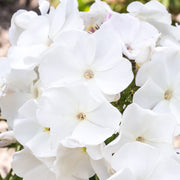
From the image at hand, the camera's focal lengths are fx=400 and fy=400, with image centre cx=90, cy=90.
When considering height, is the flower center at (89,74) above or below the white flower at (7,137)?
above

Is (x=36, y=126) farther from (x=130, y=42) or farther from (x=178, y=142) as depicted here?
(x=178, y=142)

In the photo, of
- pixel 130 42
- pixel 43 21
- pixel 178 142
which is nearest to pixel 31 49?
pixel 43 21

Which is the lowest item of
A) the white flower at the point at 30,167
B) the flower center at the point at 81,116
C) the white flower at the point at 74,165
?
the white flower at the point at 30,167

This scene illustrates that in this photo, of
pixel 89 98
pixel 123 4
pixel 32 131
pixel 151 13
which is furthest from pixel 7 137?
pixel 123 4

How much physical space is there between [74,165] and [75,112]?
8cm

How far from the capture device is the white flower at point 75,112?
56cm

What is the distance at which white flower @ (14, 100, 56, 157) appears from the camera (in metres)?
0.59

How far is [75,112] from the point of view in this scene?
58 centimetres

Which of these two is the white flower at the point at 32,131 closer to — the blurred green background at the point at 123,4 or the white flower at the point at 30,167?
the white flower at the point at 30,167

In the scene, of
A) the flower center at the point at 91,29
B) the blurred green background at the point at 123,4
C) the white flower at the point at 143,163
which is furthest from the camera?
the blurred green background at the point at 123,4

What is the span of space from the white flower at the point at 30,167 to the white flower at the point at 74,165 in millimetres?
35

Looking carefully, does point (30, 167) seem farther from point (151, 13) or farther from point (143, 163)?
point (151, 13)

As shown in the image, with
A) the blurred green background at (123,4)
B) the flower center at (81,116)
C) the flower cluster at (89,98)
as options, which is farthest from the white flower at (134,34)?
the blurred green background at (123,4)

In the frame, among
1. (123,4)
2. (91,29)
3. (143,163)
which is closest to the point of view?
(143,163)
